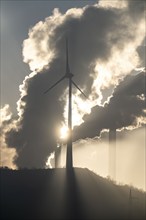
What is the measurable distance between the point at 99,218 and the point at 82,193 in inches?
924

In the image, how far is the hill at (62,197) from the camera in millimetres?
126875

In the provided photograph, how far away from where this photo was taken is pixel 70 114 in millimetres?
150000

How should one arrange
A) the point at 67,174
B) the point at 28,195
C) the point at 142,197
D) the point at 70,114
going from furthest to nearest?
the point at 142,197
the point at 67,174
the point at 70,114
the point at 28,195

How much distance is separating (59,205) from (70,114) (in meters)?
30.7

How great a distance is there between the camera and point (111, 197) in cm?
15625

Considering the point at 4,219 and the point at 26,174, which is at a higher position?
the point at 26,174

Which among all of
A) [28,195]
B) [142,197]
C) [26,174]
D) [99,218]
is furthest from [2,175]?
[142,197]

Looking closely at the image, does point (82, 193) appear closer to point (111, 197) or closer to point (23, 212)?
point (111, 197)

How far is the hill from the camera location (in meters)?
127

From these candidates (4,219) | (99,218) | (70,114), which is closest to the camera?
(4,219)

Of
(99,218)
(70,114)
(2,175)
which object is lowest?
(99,218)

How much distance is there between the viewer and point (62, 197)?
141500 mm

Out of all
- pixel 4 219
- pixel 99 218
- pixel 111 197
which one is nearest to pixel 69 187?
pixel 111 197

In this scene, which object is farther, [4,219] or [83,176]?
[83,176]
